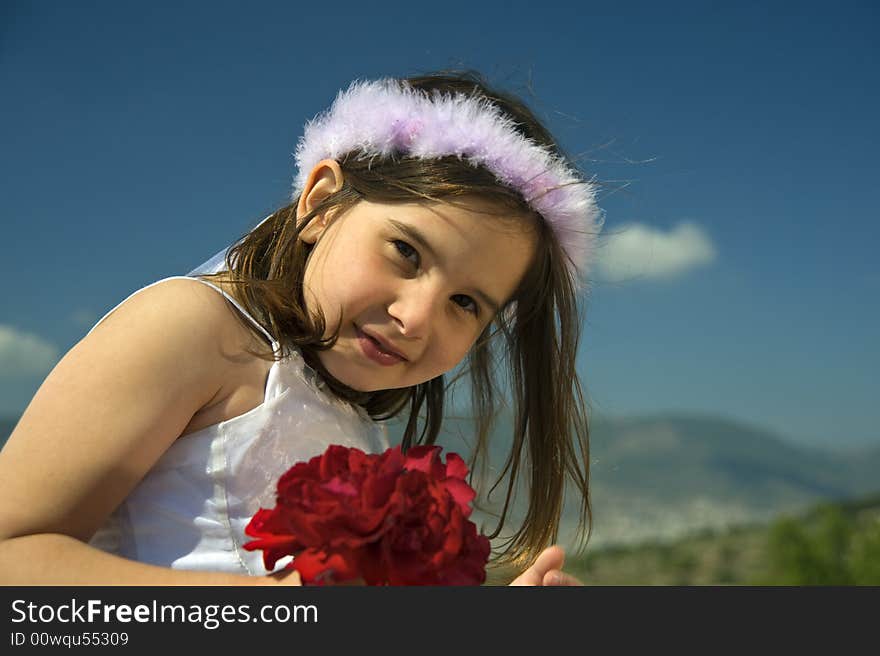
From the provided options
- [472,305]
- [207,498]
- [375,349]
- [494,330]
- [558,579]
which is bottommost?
[558,579]

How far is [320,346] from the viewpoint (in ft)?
7.59

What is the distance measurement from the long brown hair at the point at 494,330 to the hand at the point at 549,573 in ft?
2.71

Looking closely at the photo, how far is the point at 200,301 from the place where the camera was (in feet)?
6.71

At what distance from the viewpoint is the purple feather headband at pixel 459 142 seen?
8.27ft

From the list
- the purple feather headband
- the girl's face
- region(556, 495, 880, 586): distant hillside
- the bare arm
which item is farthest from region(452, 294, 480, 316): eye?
region(556, 495, 880, 586): distant hillside

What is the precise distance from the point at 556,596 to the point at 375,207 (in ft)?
3.92

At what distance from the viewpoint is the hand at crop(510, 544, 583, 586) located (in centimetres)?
172

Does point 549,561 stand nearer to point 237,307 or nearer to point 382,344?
point 382,344

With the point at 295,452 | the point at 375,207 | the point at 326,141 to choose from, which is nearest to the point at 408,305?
the point at 375,207

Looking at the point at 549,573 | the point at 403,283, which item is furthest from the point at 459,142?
the point at 549,573

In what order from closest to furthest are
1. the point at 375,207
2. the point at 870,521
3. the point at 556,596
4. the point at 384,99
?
1. the point at 556,596
2. the point at 375,207
3. the point at 384,99
4. the point at 870,521

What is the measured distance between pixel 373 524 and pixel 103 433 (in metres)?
0.72

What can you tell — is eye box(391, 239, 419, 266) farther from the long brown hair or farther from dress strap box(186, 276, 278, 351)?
dress strap box(186, 276, 278, 351)

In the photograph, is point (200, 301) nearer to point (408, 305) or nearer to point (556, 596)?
point (408, 305)
